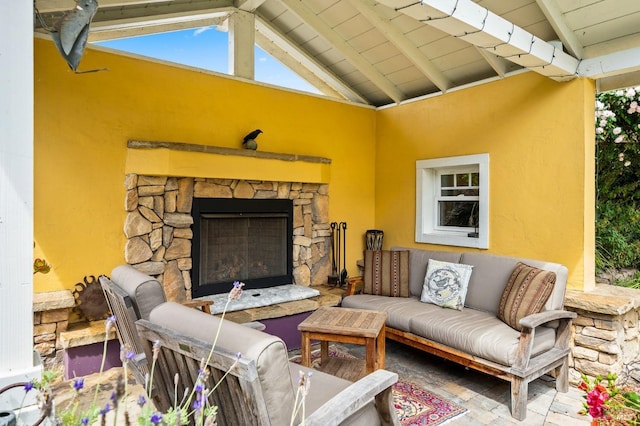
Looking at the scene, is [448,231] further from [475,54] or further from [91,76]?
[91,76]

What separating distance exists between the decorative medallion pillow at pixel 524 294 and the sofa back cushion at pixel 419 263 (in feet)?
2.49

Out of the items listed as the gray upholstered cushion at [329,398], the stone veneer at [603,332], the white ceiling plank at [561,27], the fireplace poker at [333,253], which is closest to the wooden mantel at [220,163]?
the fireplace poker at [333,253]

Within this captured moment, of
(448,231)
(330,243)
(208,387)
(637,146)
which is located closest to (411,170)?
(448,231)

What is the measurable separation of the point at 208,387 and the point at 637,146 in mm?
4921

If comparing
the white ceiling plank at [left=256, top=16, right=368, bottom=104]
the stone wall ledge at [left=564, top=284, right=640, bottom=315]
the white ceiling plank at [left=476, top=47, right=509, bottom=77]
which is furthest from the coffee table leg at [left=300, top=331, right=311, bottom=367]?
the white ceiling plank at [left=256, top=16, right=368, bottom=104]

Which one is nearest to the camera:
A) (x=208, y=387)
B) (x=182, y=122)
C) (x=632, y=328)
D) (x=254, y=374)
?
(x=254, y=374)

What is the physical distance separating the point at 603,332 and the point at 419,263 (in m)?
1.58

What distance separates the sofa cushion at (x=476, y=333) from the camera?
277 centimetres

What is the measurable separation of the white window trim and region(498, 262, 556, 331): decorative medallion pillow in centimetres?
81

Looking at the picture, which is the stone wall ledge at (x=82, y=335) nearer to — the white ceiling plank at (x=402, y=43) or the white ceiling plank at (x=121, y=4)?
the white ceiling plank at (x=121, y=4)

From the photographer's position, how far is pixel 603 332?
302 centimetres

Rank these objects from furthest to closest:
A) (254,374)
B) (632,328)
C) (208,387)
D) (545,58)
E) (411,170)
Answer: (411,170)
(632,328)
(545,58)
(208,387)
(254,374)

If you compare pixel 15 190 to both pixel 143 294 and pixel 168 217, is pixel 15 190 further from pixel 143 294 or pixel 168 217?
pixel 168 217

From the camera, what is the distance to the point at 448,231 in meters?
4.47
